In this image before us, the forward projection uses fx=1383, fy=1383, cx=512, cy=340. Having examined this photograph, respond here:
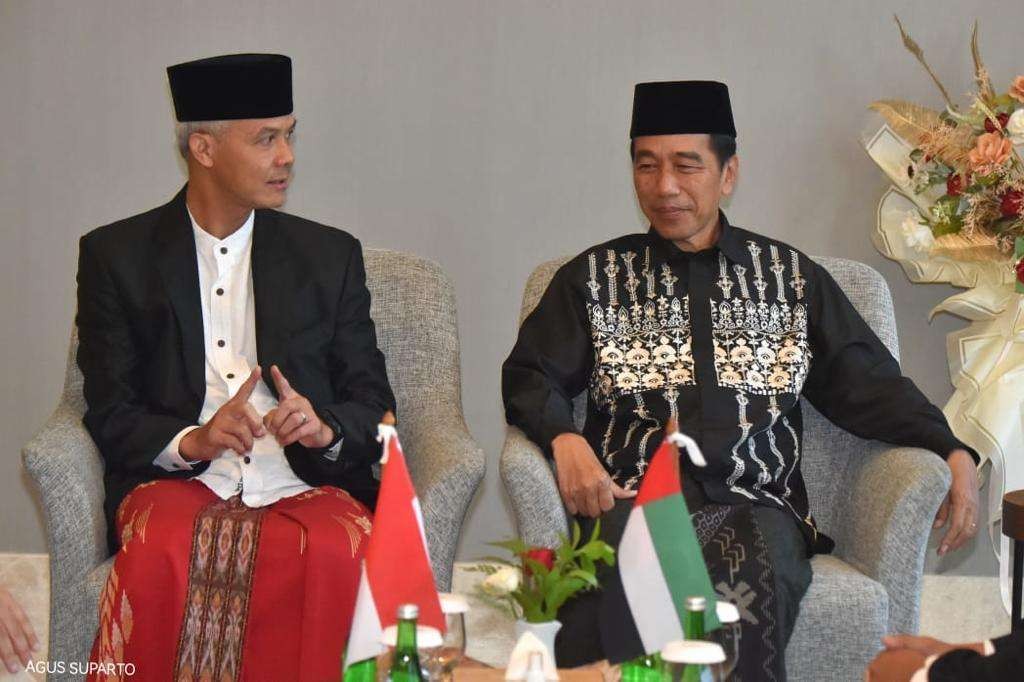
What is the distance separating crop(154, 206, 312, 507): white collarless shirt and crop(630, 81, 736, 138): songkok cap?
1.03m

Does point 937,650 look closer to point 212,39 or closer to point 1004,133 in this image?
point 1004,133

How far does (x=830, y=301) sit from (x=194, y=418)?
160 centimetres

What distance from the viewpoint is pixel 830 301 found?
348cm

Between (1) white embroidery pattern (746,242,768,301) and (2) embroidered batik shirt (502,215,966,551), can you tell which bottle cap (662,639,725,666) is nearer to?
(2) embroidered batik shirt (502,215,966,551)

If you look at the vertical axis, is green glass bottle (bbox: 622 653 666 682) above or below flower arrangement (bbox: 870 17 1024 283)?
below

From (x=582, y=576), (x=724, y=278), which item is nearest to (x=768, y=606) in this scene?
(x=582, y=576)

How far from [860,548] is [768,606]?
17.4 inches

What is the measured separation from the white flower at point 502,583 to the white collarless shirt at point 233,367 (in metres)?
1.20

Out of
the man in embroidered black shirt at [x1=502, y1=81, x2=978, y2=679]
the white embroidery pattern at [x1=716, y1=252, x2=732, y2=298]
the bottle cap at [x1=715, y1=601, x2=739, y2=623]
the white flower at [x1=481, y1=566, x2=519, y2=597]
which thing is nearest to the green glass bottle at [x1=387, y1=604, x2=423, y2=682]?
the white flower at [x1=481, y1=566, x2=519, y2=597]

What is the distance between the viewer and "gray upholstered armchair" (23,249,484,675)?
119 inches

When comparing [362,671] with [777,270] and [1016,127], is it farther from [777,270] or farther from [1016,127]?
[1016,127]

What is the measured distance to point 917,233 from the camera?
4043mm

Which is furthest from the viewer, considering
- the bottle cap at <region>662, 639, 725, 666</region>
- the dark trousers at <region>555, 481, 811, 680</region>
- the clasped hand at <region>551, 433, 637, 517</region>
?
the clasped hand at <region>551, 433, 637, 517</region>

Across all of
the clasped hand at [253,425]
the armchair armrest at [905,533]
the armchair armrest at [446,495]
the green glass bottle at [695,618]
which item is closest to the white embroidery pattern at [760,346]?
the armchair armrest at [905,533]
